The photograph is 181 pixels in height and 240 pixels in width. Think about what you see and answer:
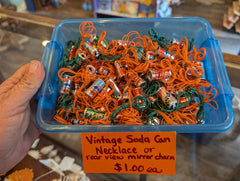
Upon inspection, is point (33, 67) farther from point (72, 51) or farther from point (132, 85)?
point (132, 85)

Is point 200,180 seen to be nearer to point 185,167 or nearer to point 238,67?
point 185,167

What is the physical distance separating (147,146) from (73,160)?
1.82 ft

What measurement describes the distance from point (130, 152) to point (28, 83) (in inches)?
20.8

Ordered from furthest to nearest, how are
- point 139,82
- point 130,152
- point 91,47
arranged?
point 91,47 < point 139,82 < point 130,152

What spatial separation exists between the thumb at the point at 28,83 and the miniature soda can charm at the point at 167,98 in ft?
1.90

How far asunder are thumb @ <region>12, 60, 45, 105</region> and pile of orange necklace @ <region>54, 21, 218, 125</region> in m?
0.17

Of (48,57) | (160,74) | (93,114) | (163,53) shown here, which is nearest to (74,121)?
(93,114)

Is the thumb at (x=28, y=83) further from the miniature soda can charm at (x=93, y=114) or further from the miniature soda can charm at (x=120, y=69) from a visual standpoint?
the miniature soda can charm at (x=120, y=69)

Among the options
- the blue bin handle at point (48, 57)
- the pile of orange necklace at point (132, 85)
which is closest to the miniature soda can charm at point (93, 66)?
the pile of orange necklace at point (132, 85)

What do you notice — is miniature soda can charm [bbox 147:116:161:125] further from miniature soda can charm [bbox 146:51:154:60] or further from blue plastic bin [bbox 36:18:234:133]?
miniature soda can charm [bbox 146:51:154:60]

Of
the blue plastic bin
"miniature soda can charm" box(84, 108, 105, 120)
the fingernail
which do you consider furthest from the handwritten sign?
the fingernail

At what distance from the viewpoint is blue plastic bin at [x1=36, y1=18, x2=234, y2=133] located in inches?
32.4

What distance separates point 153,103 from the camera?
41.3 inches

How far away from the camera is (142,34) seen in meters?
1.35
